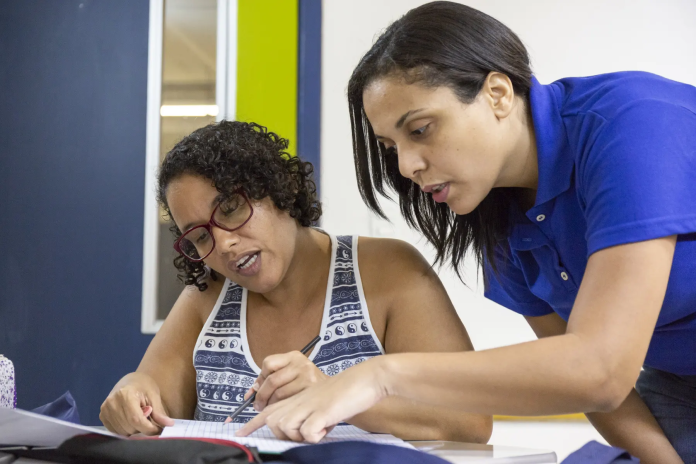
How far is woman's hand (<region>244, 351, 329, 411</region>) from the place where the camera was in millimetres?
896

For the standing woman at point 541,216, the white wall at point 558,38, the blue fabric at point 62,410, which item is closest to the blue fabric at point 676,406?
the standing woman at point 541,216

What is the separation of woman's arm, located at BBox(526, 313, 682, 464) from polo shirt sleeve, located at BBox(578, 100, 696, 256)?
0.39 meters

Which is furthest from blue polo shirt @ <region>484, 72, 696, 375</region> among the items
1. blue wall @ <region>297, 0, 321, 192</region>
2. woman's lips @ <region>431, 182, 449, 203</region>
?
blue wall @ <region>297, 0, 321, 192</region>

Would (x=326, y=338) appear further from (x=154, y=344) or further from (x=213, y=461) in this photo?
(x=213, y=461)

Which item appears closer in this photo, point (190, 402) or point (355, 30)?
point (190, 402)

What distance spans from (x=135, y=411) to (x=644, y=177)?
Answer: 83 centimetres

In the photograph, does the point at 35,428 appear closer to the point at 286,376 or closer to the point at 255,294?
the point at 286,376

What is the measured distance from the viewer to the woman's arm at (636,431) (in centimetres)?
94

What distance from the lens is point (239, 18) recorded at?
2.42m

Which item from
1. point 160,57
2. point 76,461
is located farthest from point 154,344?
point 160,57

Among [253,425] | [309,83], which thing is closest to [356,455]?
[253,425]

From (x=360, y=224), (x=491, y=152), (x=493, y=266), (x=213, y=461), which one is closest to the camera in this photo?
(x=213, y=461)

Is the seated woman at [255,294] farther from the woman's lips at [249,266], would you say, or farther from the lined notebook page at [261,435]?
the lined notebook page at [261,435]

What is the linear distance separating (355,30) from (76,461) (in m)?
2.07
